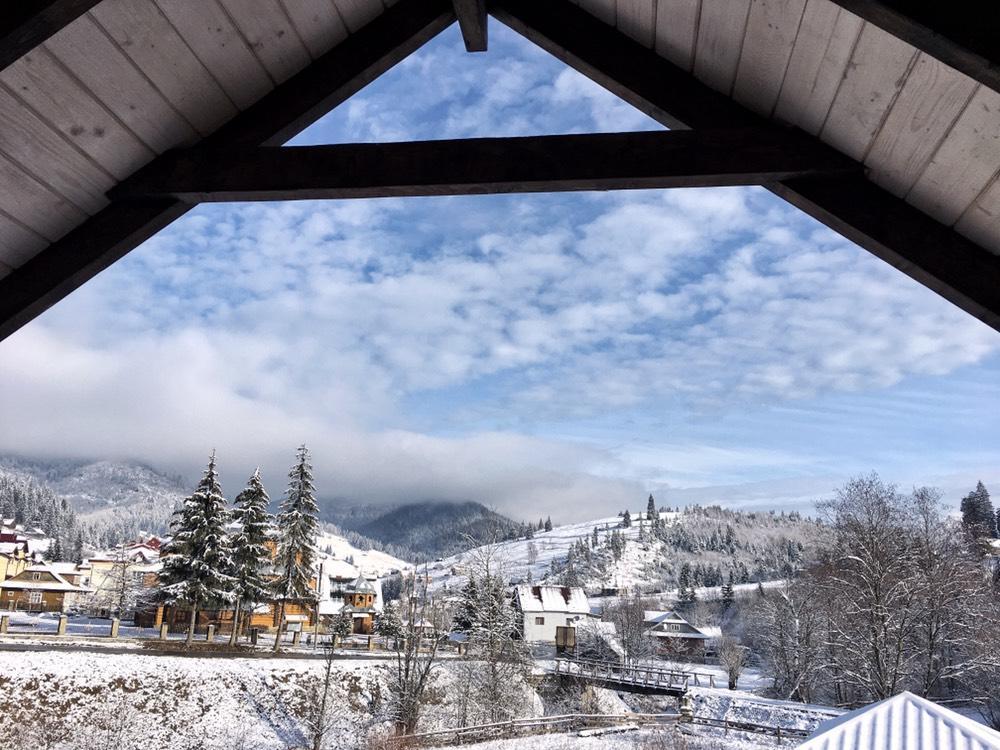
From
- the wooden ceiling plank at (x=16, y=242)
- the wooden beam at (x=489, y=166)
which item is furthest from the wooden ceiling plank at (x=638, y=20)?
the wooden ceiling plank at (x=16, y=242)

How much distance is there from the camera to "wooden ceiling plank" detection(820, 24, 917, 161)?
235cm

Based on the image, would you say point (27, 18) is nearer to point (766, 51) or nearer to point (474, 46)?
point (474, 46)

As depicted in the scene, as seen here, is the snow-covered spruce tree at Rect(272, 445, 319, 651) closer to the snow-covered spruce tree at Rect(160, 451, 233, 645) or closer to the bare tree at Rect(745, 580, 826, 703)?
the snow-covered spruce tree at Rect(160, 451, 233, 645)

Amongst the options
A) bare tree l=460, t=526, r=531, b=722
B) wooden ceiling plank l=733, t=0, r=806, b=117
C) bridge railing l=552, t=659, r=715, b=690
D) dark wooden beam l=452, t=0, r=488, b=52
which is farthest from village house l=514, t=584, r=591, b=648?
wooden ceiling plank l=733, t=0, r=806, b=117

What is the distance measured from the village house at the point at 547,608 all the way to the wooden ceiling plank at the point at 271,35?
57.3m

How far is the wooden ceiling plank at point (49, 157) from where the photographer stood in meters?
2.63

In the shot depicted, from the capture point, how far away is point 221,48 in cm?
300

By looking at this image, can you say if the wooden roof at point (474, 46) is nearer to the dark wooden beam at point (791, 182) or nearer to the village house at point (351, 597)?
the dark wooden beam at point (791, 182)

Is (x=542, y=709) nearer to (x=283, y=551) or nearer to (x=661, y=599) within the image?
(x=283, y=551)

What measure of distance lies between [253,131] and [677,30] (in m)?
1.94

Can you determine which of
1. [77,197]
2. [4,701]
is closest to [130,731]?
[4,701]

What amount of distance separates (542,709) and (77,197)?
105ft

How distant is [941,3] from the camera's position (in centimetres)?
164

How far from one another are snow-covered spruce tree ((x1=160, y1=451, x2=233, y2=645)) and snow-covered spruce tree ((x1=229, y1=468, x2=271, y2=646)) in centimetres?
99
